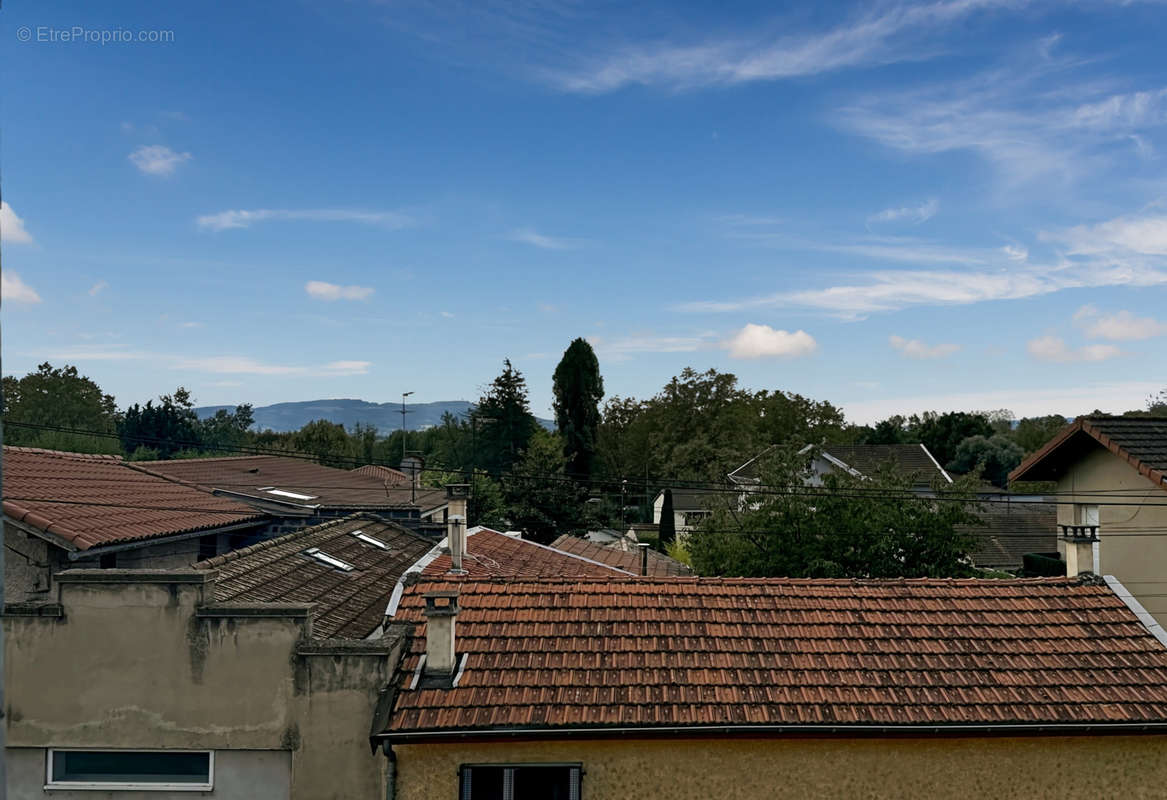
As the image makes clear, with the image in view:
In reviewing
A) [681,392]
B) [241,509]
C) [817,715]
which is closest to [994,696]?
[817,715]

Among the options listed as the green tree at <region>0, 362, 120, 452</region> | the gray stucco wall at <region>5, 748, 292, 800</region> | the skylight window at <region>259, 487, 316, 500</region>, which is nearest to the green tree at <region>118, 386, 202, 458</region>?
the green tree at <region>0, 362, 120, 452</region>

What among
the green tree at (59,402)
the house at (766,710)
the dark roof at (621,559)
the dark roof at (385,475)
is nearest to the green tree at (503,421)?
the dark roof at (385,475)

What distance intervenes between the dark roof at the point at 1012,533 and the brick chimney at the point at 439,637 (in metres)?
28.6

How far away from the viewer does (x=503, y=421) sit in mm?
56188

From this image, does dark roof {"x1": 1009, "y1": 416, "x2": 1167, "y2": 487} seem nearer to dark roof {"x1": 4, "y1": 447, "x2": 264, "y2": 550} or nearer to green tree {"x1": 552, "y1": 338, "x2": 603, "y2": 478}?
dark roof {"x1": 4, "y1": 447, "x2": 264, "y2": 550}

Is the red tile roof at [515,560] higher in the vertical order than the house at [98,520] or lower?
lower

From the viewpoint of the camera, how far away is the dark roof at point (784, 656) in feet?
27.8

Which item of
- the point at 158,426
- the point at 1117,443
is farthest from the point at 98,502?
the point at 158,426

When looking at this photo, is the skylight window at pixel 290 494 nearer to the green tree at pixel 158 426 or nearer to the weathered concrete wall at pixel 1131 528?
the weathered concrete wall at pixel 1131 528

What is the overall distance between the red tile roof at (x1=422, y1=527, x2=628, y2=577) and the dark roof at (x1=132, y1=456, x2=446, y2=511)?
6.69 metres

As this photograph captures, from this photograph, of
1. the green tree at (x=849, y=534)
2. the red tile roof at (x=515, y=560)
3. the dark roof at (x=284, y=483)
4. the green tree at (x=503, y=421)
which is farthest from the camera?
the green tree at (x=503, y=421)

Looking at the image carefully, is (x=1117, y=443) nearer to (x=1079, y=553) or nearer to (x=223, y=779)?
(x=1079, y=553)

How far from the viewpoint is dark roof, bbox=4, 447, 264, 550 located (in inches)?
521

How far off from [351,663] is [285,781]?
1.40 m
